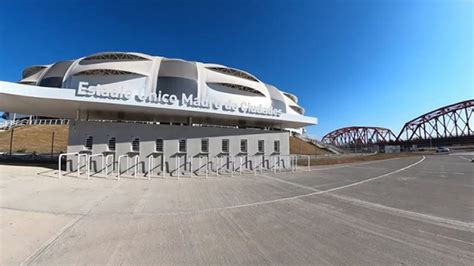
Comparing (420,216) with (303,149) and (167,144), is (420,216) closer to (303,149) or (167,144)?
(167,144)

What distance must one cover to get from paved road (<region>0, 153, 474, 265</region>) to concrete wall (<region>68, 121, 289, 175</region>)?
5990 millimetres

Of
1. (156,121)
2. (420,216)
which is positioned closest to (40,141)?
(156,121)

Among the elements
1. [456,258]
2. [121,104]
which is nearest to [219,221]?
[456,258]

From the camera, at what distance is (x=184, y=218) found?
5.24 metres

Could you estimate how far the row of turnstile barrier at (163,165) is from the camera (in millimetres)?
12867

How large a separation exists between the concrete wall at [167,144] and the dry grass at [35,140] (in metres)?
19.4

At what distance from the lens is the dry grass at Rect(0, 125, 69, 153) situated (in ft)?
88.5

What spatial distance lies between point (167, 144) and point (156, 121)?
12.8 feet

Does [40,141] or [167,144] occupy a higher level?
[40,141]

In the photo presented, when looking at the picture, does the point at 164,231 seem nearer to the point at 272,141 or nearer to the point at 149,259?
the point at 149,259

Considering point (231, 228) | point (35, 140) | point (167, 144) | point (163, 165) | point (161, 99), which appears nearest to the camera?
point (231, 228)

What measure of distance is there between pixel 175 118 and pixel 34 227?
43.9 ft

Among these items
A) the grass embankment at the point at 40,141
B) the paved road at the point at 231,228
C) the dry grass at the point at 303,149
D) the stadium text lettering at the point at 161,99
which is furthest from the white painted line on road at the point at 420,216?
the dry grass at the point at 303,149

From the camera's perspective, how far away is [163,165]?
14164 millimetres
